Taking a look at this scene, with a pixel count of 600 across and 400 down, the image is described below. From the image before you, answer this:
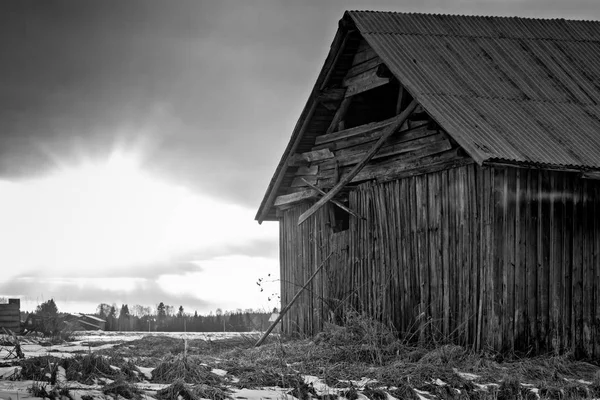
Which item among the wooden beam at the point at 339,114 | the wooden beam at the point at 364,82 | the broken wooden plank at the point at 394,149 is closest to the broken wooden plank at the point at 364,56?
the wooden beam at the point at 364,82

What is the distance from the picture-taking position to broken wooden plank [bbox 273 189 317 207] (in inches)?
771

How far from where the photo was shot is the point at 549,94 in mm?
16438

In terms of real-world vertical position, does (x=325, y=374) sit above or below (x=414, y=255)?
below

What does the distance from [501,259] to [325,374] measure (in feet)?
12.6

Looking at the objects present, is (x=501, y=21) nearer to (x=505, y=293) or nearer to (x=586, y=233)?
(x=586, y=233)

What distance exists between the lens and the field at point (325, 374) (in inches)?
386

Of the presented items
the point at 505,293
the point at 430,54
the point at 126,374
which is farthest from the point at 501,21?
the point at 126,374

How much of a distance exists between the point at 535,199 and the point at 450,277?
196 cm

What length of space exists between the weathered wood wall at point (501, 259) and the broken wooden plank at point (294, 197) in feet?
12.6

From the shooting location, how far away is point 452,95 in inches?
604

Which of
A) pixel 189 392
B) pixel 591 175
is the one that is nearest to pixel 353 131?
pixel 591 175

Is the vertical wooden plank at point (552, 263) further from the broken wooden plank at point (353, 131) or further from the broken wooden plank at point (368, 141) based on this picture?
the broken wooden plank at point (353, 131)

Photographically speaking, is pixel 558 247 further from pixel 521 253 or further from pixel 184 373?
pixel 184 373

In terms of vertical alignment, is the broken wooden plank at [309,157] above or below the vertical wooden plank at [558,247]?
above
